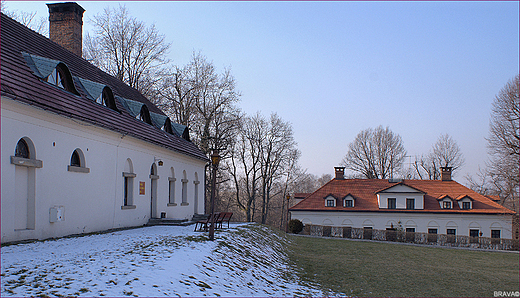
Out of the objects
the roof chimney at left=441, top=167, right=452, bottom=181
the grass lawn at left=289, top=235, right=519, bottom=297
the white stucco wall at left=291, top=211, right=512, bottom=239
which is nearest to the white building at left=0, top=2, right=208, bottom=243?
the grass lawn at left=289, top=235, right=519, bottom=297

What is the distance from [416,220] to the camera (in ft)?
146

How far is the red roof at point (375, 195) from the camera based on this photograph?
145 feet

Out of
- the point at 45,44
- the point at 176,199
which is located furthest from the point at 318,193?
the point at 45,44

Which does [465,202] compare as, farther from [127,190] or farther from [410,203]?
[127,190]

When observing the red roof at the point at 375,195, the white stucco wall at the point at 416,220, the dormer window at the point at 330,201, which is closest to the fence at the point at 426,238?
the white stucco wall at the point at 416,220

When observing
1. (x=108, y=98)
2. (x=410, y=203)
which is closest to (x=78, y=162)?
(x=108, y=98)

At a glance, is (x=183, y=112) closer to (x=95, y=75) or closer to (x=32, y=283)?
(x=95, y=75)

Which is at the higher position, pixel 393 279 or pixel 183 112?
pixel 183 112

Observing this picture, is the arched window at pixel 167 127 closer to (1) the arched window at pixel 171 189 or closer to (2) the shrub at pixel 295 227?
(1) the arched window at pixel 171 189

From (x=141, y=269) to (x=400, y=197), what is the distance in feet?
134

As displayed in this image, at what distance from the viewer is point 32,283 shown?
286 inches

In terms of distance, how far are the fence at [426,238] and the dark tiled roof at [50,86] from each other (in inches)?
929

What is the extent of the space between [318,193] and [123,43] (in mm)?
26766

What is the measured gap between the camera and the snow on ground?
294 inches
